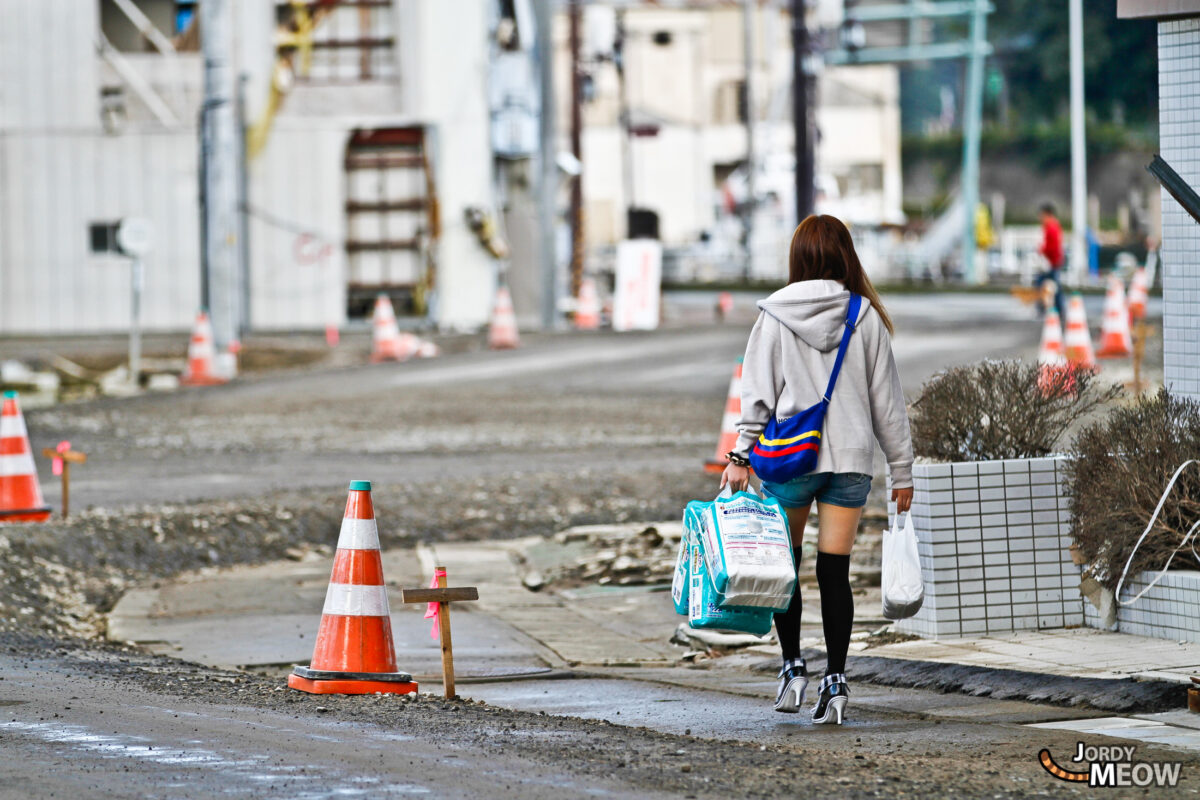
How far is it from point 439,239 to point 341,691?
945 inches

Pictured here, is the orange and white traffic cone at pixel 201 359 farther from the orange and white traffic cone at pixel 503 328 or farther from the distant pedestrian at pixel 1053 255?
the distant pedestrian at pixel 1053 255

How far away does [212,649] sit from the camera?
320 inches

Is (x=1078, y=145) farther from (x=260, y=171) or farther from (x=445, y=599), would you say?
(x=445, y=599)

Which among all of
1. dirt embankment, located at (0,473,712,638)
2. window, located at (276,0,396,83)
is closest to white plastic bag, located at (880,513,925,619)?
dirt embankment, located at (0,473,712,638)

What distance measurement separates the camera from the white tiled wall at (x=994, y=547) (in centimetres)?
706

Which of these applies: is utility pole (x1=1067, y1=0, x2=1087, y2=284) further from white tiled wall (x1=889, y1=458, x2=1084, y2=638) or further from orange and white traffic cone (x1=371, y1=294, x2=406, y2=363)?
white tiled wall (x1=889, y1=458, x2=1084, y2=638)

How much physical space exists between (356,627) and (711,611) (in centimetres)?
148

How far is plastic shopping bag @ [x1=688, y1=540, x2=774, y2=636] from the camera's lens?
5879mm

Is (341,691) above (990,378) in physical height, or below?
below

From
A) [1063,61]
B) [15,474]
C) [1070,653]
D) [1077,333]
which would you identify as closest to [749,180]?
[1063,61]

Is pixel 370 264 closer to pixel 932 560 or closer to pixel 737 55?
pixel 932 560

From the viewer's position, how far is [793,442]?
5930 millimetres

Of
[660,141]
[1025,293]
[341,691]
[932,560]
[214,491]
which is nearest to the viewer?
[341,691]

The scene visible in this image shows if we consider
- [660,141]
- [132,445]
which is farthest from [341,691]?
[660,141]
